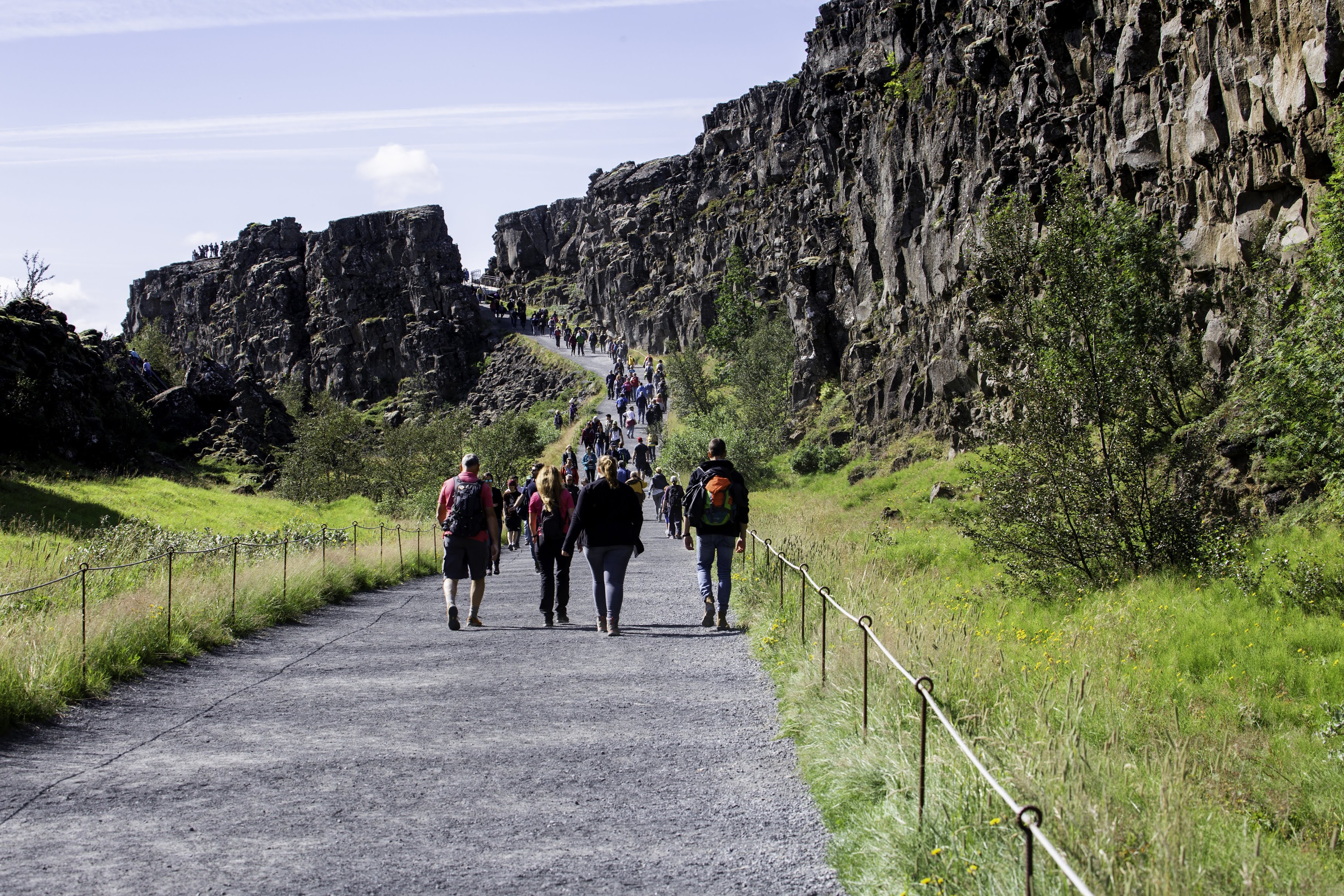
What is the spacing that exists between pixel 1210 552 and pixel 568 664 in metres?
11.0

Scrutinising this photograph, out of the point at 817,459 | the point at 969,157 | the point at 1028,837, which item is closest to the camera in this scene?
the point at 1028,837

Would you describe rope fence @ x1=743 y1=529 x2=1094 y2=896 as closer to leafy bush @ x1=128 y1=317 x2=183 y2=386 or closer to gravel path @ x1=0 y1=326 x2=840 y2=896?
gravel path @ x1=0 y1=326 x2=840 y2=896

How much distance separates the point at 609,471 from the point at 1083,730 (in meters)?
6.28

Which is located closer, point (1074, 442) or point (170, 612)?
point (170, 612)

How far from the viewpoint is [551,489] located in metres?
12.0

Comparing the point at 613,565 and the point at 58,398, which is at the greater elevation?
the point at 58,398

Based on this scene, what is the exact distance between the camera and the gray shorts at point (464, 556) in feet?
38.4

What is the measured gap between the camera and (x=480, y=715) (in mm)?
7391

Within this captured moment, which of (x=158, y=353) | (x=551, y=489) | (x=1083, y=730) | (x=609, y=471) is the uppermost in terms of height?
(x=158, y=353)

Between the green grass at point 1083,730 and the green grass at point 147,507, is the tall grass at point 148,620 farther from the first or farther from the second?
the green grass at point 147,507

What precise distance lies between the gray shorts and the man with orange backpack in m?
2.50

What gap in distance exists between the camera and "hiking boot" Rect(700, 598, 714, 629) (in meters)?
11.3

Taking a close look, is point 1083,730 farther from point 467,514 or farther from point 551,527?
point 467,514

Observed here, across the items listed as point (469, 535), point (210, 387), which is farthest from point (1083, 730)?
point (210, 387)
